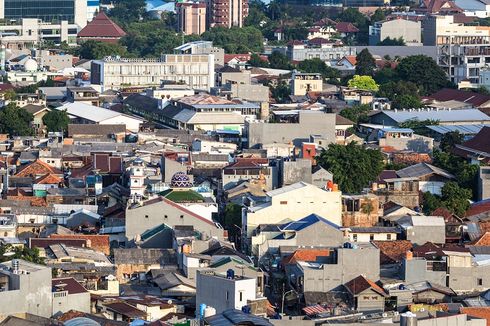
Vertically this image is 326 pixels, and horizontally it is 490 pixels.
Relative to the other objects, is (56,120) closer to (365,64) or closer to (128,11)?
(365,64)

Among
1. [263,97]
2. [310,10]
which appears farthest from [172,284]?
[310,10]

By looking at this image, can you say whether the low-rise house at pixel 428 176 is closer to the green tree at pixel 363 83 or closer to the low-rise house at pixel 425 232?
the low-rise house at pixel 425 232

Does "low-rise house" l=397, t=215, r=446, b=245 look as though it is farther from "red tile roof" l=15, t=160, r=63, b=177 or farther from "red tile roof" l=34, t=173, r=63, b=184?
"red tile roof" l=15, t=160, r=63, b=177

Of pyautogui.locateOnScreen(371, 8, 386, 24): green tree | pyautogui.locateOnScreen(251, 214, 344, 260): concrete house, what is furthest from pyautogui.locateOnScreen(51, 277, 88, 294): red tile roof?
pyautogui.locateOnScreen(371, 8, 386, 24): green tree

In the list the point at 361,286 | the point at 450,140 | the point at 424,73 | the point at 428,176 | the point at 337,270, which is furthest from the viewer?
the point at 424,73

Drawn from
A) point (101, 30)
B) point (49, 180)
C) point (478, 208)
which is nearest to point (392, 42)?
point (101, 30)
